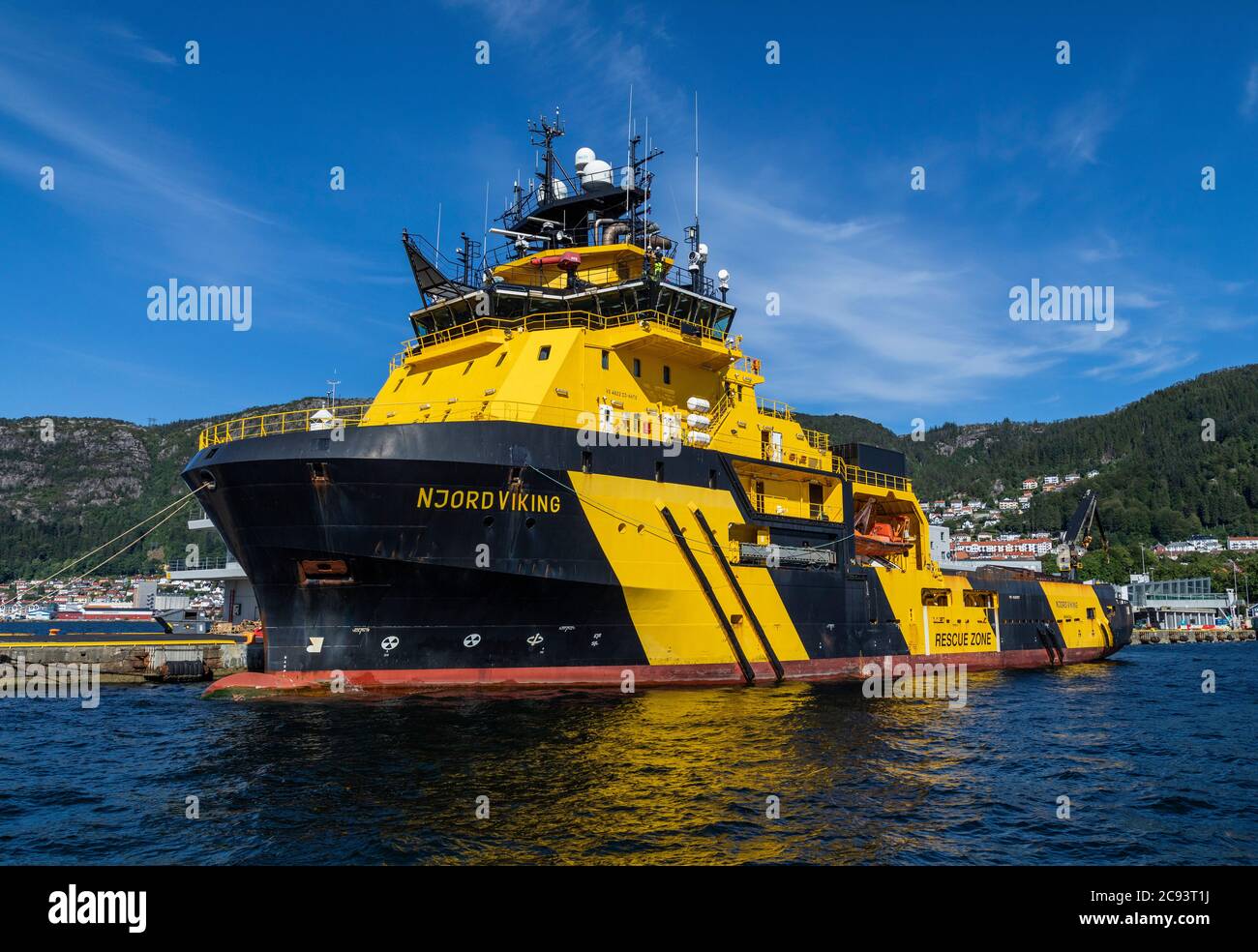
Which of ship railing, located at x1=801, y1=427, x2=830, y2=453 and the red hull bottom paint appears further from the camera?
ship railing, located at x1=801, y1=427, x2=830, y2=453

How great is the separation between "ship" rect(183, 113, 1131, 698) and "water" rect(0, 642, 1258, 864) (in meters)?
1.80

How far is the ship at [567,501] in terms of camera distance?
68.2ft

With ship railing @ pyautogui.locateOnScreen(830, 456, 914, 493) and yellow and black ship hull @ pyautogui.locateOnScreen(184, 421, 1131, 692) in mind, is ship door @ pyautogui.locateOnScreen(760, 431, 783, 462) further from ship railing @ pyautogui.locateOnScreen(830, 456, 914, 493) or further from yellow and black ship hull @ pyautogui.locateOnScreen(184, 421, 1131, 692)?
ship railing @ pyautogui.locateOnScreen(830, 456, 914, 493)

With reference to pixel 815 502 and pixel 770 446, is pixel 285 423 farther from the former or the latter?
pixel 815 502

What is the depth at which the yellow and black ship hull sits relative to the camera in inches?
808

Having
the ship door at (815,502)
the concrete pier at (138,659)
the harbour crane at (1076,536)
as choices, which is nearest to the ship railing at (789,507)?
the ship door at (815,502)

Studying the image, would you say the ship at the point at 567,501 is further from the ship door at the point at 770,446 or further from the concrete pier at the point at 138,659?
the concrete pier at the point at 138,659

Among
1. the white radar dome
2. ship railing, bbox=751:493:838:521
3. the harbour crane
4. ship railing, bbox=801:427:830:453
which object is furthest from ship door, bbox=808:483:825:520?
the harbour crane

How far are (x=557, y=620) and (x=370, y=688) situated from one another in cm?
485

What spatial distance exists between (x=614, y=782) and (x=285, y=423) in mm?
13579

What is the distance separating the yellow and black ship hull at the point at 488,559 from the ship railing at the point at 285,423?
76 cm

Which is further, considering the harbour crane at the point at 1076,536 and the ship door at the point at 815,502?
the harbour crane at the point at 1076,536
